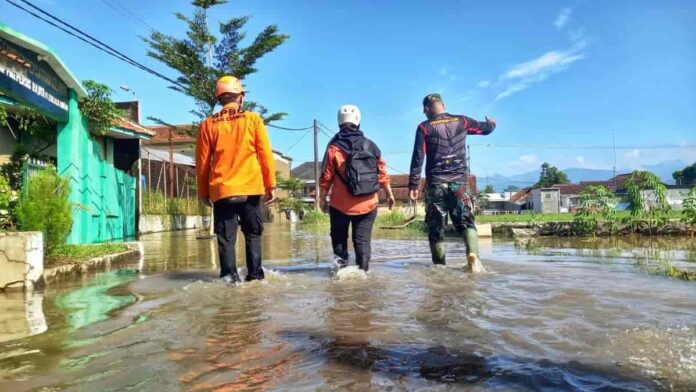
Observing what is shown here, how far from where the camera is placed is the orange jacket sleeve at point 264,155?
14.4 ft

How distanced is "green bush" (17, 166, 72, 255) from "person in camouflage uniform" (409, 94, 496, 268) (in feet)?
12.9

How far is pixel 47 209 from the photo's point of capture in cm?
518

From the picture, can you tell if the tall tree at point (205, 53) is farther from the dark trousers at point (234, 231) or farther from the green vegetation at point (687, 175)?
the green vegetation at point (687, 175)

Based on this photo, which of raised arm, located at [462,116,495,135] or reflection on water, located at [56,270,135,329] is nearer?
reflection on water, located at [56,270,135,329]

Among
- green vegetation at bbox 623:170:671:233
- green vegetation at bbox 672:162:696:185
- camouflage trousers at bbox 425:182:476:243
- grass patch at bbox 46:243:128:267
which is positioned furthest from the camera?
green vegetation at bbox 672:162:696:185

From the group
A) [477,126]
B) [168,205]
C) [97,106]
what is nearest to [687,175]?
[168,205]

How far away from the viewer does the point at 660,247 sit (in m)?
7.66

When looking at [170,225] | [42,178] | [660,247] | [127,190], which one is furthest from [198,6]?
[660,247]

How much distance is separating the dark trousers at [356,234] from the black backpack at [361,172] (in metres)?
0.27

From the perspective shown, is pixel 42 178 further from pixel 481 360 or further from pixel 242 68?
pixel 242 68

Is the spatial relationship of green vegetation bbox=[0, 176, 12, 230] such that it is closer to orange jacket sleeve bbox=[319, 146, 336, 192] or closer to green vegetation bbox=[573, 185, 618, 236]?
orange jacket sleeve bbox=[319, 146, 336, 192]

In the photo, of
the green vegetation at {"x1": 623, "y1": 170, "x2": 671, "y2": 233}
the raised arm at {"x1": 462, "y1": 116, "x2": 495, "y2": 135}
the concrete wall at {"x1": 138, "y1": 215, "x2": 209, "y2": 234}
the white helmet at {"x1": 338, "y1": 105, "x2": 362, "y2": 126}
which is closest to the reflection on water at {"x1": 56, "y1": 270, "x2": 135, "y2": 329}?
the white helmet at {"x1": 338, "y1": 105, "x2": 362, "y2": 126}

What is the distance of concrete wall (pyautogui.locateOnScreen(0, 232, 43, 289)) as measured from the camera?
4.26m

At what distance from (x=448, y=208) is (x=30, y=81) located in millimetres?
5433
